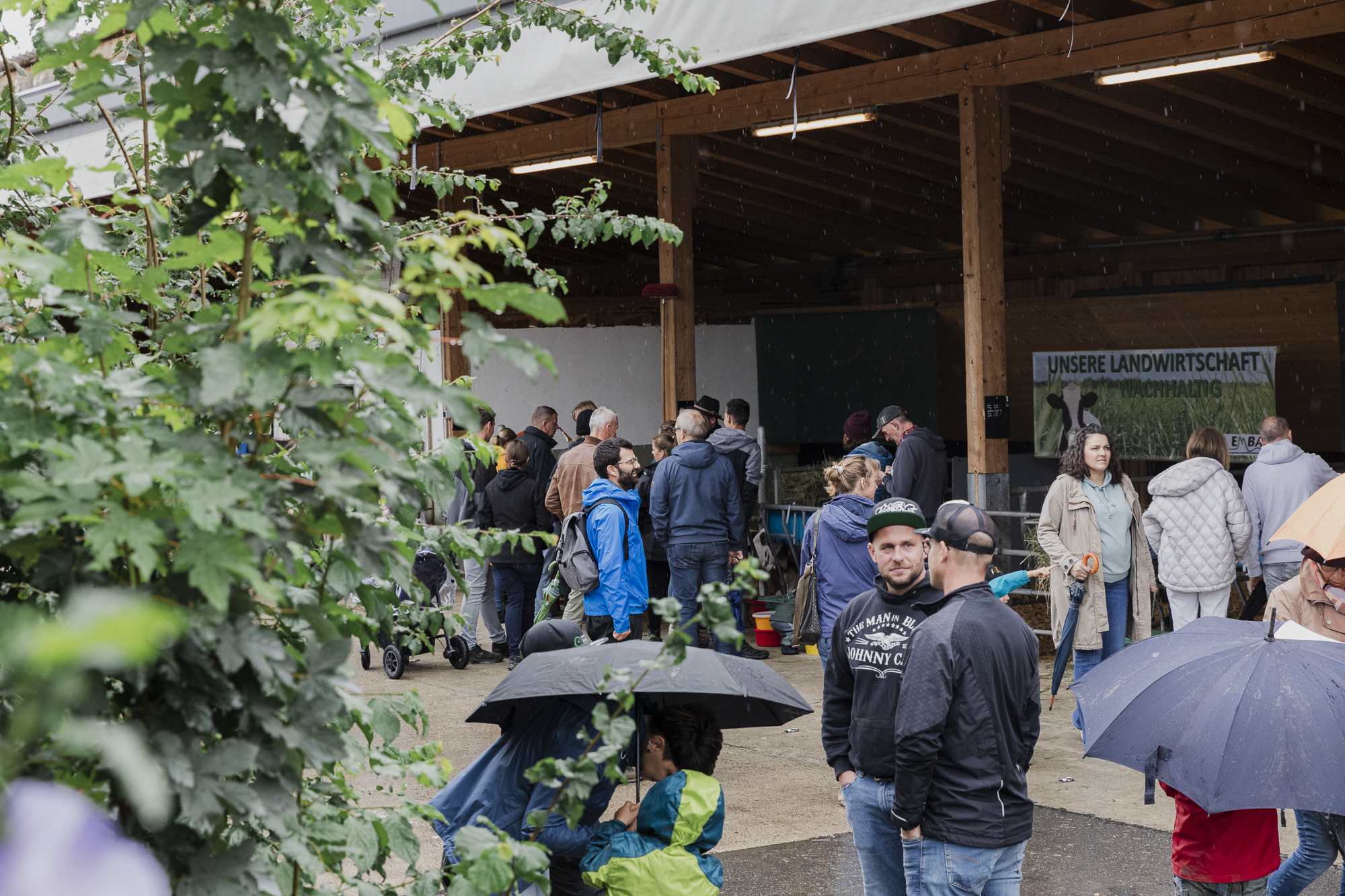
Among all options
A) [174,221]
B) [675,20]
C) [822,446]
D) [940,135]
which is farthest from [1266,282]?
[174,221]

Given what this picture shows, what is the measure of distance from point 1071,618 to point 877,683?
347cm

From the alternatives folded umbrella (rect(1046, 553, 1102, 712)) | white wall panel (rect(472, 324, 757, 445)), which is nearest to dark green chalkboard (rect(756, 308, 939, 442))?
white wall panel (rect(472, 324, 757, 445))

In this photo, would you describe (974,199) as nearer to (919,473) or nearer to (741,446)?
(919,473)

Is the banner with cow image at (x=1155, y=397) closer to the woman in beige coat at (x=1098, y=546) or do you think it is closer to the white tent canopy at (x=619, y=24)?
the woman in beige coat at (x=1098, y=546)

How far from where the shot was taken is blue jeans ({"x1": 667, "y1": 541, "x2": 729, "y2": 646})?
812cm

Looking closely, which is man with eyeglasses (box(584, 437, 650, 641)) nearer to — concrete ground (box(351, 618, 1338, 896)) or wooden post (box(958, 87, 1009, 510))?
concrete ground (box(351, 618, 1338, 896))

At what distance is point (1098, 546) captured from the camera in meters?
6.60

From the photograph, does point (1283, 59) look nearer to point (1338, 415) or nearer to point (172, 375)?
point (1338, 415)

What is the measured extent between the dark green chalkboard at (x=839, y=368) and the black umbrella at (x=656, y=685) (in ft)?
38.0

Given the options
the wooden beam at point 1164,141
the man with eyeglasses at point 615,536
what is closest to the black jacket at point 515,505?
the man with eyeglasses at point 615,536

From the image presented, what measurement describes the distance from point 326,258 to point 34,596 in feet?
2.06

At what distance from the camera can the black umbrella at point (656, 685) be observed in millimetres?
3148

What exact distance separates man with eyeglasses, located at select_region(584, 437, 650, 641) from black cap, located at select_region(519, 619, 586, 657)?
3.48 m

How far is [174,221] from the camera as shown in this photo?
8.00 feet
